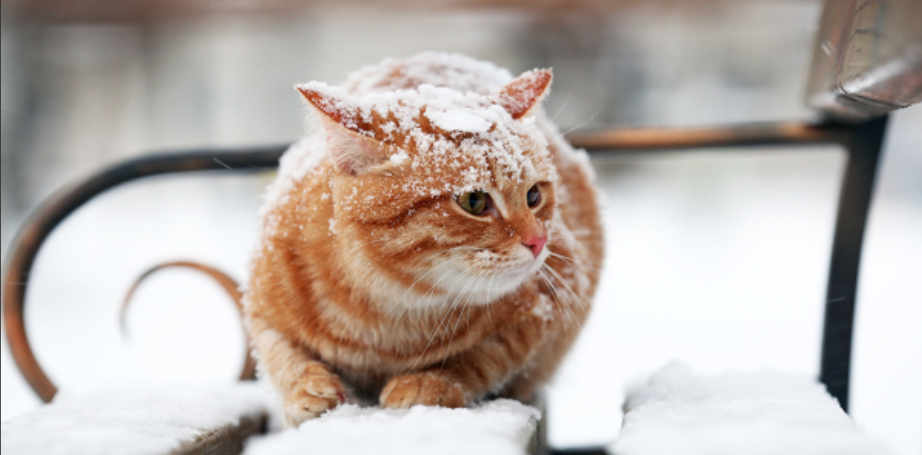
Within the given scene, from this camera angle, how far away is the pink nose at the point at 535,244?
0.91 meters

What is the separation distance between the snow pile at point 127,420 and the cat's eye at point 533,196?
1.83ft

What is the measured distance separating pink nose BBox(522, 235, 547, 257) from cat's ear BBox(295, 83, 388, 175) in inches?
8.8

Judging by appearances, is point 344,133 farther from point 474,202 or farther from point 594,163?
point 594,163

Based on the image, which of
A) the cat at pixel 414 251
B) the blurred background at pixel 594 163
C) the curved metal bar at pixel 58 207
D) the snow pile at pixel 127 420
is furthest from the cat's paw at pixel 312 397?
the curved metal bar at pixel 58 207

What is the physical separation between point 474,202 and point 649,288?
1.44 metres

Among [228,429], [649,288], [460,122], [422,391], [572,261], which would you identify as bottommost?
[649,288]

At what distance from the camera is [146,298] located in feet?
8.18

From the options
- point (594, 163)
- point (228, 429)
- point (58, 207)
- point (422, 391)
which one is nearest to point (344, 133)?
Answer: point (422, 391)

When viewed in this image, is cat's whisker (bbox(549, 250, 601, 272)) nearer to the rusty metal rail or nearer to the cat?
the cat

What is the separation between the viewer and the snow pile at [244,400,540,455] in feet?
2.38

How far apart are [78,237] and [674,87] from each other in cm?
300

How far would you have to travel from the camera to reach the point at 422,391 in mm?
941

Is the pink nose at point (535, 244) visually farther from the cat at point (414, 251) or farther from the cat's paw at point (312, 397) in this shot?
the cat's paw at point (312, 397)

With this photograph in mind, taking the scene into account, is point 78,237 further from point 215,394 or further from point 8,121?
point 215,394
